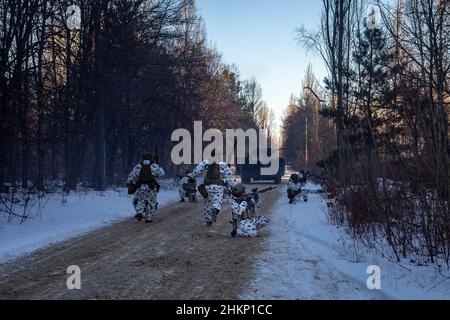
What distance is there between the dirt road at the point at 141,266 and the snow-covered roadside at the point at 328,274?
1.08 feet

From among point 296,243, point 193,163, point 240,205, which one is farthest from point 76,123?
point 193,163

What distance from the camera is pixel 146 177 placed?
12688 mm

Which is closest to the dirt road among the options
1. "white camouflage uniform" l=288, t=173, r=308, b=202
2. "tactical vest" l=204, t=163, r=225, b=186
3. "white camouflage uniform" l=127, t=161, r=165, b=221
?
"tactical vest" l=204, t=163, r=225, b=186

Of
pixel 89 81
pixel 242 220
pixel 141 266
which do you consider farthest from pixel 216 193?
pixel 89 81

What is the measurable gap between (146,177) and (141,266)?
19.3ft

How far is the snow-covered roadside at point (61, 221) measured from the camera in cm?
906

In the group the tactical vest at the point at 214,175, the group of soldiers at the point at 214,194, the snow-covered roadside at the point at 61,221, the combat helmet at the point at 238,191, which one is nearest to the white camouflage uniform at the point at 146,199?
the group of soldiers at the point at 214,194

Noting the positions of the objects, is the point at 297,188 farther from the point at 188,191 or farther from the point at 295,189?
the point at 188,191

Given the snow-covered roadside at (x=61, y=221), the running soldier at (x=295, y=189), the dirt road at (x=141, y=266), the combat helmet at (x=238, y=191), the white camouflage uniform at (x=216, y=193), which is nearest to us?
the dirt road at (x=141, y=266)

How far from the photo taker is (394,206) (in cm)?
682

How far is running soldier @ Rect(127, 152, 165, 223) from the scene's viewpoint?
41.4ft

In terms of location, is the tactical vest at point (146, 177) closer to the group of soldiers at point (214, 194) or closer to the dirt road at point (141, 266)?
the group of soldiers at point (214, 194)
